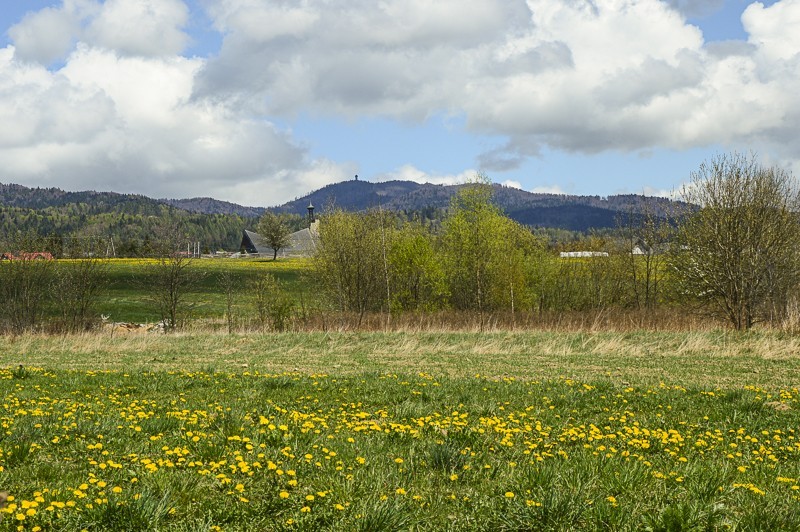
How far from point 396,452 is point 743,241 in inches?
1077

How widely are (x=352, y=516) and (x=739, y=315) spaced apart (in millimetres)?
27194

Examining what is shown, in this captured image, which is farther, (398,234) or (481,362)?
(398,234)

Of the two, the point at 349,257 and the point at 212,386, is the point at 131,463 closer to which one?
the point at 212,386

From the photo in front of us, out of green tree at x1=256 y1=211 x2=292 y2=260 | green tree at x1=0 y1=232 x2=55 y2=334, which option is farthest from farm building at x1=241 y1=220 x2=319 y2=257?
green tree at x1=0 y1=232 x2=55 y2=334

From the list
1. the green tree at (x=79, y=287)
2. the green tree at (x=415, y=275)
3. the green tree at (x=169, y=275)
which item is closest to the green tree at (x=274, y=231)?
the green tree at (x=415, y=275)

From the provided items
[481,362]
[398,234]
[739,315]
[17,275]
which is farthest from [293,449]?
[398,234]

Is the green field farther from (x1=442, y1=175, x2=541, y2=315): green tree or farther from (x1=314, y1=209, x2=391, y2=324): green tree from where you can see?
(x1=442, y1=175, x2=541, y2=315): green tree

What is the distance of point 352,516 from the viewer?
5.14m

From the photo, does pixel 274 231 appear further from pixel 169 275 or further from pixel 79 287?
pixel 79 287

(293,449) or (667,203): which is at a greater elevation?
(667,203)

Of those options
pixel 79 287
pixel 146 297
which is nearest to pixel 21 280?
pixel 79 287

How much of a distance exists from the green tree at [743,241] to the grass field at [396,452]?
1599cm

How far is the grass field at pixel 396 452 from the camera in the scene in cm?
512

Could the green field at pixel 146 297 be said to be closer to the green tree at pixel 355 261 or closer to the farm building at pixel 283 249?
the green tree at pixel 355 261
